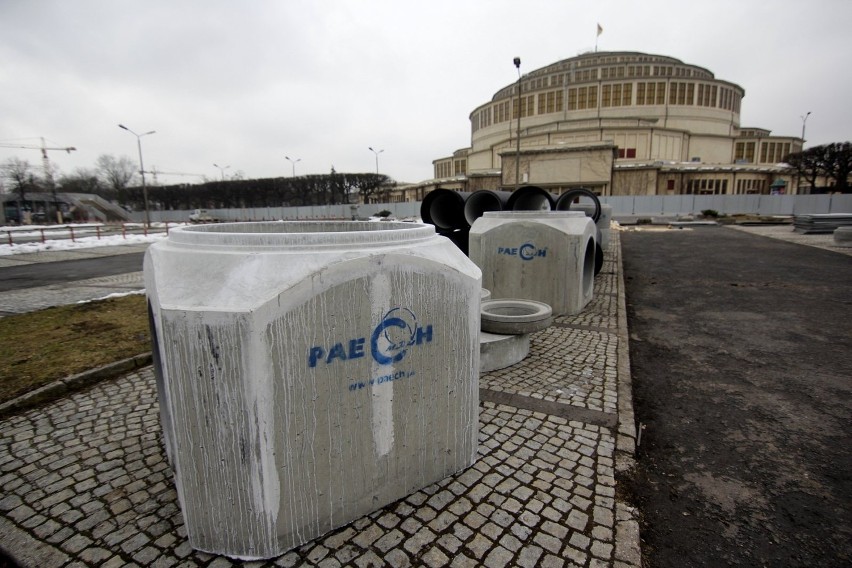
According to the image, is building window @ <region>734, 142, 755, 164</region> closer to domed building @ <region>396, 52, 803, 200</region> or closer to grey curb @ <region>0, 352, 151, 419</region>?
domed building @ <region>396, 52, 803, 200</region>

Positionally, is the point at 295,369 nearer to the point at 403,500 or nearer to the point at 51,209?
the point at 403,500

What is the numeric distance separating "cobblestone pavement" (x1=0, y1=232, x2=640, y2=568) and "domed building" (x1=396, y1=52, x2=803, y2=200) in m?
40.8

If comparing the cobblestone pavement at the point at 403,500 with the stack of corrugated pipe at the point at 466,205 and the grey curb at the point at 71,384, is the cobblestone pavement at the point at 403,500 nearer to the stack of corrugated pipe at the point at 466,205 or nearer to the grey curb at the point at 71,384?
the grey curb at the point at 71,384

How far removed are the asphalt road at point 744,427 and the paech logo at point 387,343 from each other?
202 cm

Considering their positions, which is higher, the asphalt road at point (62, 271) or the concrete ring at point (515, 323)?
the concrete ring at point (515, 323)

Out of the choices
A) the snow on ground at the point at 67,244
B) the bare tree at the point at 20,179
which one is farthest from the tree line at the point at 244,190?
the snow on ground at the point at 67,244

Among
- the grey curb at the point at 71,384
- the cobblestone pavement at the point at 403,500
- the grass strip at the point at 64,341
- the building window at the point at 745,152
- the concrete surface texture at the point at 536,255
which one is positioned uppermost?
the building window at the point at 745,152

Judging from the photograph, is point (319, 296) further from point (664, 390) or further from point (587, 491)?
point (664, 390)

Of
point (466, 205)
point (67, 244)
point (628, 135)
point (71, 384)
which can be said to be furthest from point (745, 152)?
point (71, 384)

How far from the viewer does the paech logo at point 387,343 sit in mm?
2635

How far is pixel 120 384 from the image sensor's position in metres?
5.15

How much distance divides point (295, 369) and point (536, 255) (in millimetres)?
6347

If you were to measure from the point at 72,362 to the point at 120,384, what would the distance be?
90cm

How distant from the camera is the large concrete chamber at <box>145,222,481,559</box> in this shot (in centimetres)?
240
